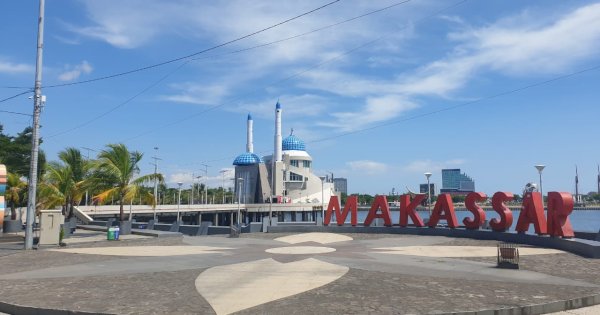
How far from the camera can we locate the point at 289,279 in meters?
14.5

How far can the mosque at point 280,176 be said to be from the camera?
12194 cm

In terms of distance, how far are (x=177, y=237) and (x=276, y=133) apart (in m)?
93.5

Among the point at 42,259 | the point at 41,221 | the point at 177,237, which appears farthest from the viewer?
the point at 177,237

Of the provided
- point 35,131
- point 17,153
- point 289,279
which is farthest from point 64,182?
point 289,279

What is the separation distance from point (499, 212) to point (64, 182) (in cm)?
3551

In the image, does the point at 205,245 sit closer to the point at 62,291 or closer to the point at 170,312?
the point at 62,291

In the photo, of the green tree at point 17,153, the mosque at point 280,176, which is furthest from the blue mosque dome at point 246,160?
the green tree at point 17,153

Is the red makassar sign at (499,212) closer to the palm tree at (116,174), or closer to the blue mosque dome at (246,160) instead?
the palm tree at (116,174)

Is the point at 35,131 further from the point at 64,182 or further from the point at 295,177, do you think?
the point at 295,177

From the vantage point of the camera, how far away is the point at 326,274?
1542 cm

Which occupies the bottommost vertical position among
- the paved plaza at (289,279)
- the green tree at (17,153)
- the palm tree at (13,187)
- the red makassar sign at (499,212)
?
the paved plaza at (289,279)

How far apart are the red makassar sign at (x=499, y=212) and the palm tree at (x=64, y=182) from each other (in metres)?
23.2

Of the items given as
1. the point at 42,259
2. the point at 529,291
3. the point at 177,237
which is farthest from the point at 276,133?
the point at 529,291

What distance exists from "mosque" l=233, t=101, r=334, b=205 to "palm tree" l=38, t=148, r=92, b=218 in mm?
78867
